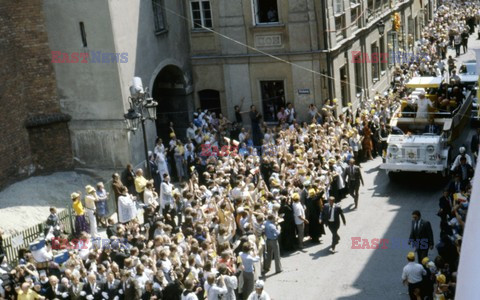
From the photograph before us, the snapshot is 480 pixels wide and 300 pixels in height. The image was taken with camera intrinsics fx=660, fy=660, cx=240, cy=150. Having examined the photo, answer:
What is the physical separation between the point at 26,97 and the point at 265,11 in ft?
31.3

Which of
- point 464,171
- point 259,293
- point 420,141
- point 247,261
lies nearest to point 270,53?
point 420,141

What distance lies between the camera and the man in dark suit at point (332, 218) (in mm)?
15590

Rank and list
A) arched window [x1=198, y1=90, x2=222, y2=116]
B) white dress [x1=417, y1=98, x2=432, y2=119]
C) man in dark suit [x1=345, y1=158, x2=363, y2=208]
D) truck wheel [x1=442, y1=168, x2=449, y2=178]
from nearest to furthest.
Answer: man in dark suit [x1=345, y1=158, x2=363, y2=208]
truck wheel [x1=442, y1=168, x2=449, y2=178]
white dress [x1=417, y1=98, x2=432, y2=119]
arched window [x1=198, y1=90, x2=222, y2=116]

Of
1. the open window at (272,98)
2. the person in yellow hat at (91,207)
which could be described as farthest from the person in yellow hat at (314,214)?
the open window at (272,98)

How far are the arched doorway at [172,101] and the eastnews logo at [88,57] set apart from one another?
15.1ft

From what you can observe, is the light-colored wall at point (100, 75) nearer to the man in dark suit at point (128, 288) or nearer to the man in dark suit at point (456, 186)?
the man in dark suit at point (128, 288)

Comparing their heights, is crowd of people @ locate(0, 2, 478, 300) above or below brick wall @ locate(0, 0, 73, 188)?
below

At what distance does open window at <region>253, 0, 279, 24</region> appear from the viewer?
987 inches

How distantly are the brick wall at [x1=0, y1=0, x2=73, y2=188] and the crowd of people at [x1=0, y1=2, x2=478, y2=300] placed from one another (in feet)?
10.6

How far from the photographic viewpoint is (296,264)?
1532cm

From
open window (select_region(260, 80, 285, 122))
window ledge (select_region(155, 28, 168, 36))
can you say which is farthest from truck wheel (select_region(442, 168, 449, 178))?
window ledge (select_region(155, 28, 168, 36))

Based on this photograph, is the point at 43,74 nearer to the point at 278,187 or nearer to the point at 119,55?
the point at 119,55

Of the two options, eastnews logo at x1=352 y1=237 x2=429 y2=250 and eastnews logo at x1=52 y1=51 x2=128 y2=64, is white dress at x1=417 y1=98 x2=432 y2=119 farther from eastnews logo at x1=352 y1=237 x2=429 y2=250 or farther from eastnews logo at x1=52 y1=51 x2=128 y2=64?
eastnews logo at x1=52 y1=51 x2=128 y2=64

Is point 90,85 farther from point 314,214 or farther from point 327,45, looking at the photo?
point 314,214
